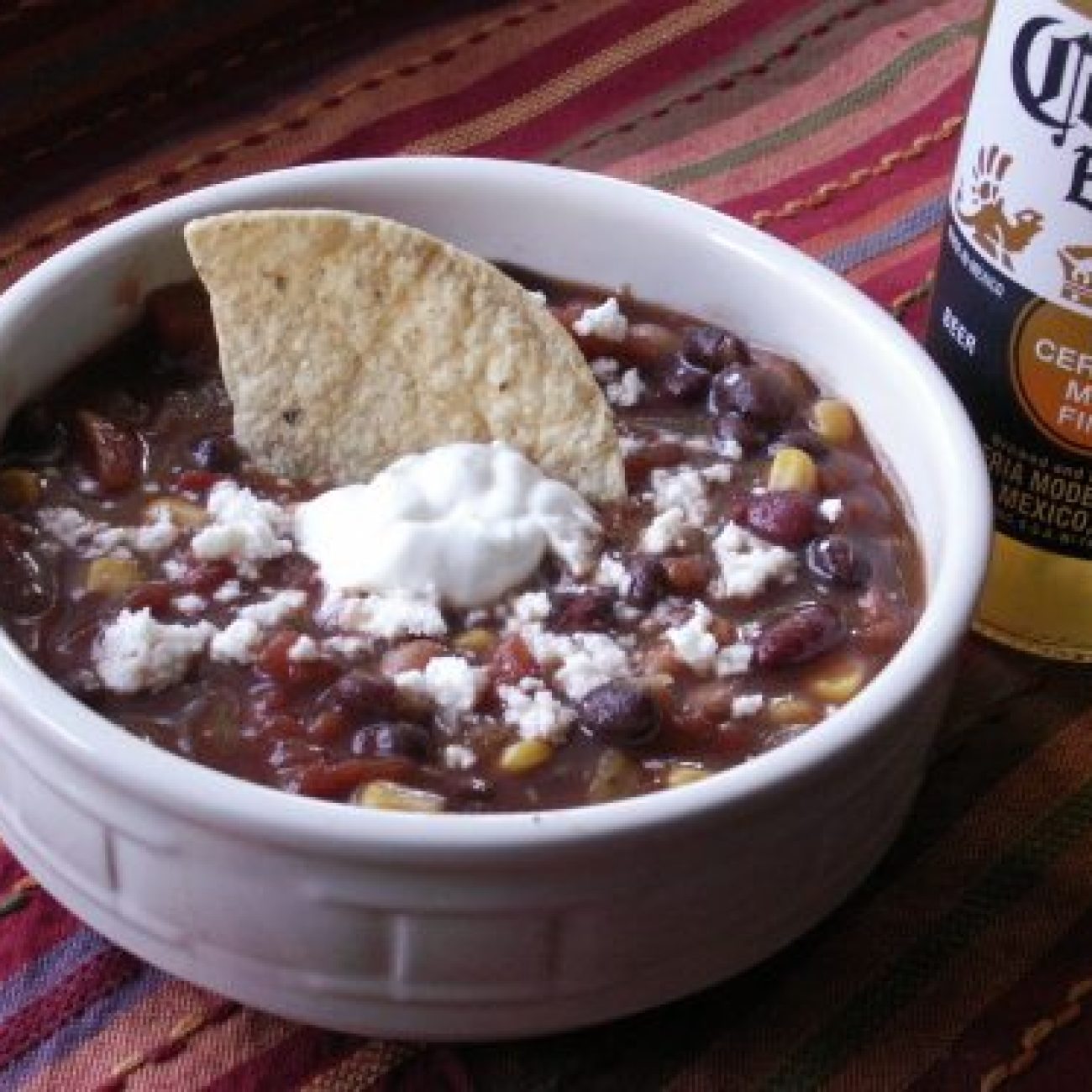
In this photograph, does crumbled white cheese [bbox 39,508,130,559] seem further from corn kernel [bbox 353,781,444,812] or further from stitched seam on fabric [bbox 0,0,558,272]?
stitched seam on fabric [bbox 0,0,558,272]

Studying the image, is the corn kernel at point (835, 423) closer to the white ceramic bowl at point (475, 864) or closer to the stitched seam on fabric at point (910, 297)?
the white ceramic bowl at point (475, 864)

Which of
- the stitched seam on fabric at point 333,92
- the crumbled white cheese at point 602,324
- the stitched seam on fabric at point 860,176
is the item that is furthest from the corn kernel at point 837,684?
the stitched seam on fabric at point 333,92

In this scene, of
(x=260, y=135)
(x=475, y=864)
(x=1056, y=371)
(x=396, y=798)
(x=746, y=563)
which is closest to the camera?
(x=475, y=864)

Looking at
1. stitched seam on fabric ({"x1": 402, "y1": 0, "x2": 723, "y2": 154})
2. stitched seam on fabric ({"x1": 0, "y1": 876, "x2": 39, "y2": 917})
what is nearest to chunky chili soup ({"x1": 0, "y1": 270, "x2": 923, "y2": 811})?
stitched seam on fabric ({"x1": 0, "y1": 876, "x2": 39, "y2": 917})

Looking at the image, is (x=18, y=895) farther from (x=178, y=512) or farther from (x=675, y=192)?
(x=675, y=192)

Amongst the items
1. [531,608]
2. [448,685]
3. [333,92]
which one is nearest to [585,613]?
[531,608]

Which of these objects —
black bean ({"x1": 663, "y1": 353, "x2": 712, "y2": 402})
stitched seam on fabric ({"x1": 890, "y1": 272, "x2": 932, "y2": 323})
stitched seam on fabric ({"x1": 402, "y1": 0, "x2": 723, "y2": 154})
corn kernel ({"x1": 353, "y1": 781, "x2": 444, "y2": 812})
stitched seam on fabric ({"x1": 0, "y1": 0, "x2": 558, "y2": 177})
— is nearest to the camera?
corn kernel ({"x1": 353, "y1": 781, "x2": 444, "y2": 812})
